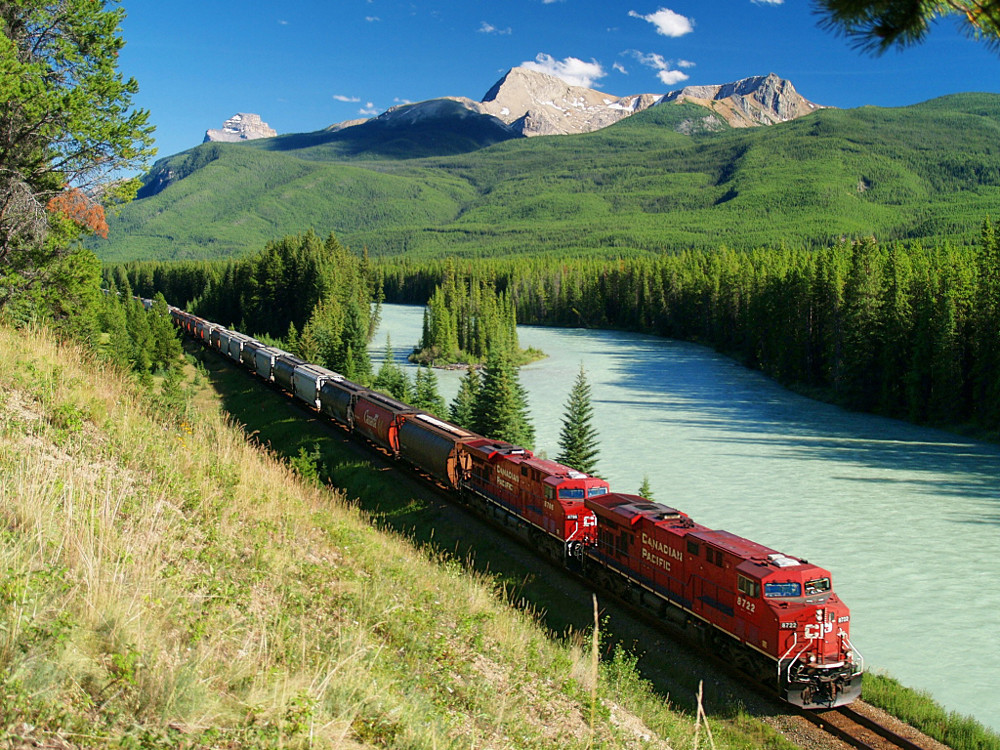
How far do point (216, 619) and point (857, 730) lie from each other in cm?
1705

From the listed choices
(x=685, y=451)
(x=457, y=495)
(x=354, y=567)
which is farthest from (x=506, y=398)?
(x=354, y=567)

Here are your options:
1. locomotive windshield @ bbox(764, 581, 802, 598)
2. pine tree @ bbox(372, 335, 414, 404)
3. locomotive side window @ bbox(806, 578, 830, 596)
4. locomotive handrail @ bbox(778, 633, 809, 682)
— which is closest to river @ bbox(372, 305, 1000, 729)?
locomotive side window @ bbox(806, 578, 830, 596)

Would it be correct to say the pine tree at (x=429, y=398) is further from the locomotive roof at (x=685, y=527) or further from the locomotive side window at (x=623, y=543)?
the locomotive side window at (x=623, y=543)

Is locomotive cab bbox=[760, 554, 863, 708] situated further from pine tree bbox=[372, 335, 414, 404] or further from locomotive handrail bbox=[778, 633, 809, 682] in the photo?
pine tree bbox=[372, 335, 414, 404]

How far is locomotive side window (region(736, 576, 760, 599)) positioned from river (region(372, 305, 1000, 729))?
8032 mm

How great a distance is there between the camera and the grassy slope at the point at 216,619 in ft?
18.7

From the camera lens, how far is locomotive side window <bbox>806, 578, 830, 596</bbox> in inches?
742

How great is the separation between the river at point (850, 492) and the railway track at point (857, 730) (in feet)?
18.4

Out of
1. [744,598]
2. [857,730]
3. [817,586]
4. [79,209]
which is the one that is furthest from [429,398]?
[857,730]

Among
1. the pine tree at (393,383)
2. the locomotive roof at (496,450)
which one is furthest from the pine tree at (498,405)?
the pine tree at (393,383)

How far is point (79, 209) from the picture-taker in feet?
71.8

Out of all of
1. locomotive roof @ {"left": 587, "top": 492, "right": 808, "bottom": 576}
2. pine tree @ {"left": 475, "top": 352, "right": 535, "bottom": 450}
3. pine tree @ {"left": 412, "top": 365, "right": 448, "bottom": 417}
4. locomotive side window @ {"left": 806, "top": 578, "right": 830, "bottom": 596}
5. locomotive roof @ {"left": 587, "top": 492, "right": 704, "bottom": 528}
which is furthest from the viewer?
pine tree @ {"left": 412, "top": 365, "right": 448, "bottom": 417}

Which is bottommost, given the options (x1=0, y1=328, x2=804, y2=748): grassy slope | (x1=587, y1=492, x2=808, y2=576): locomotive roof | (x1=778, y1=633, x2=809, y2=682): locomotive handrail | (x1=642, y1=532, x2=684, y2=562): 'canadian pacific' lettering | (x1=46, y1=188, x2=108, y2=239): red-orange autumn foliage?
(x1=778, y1=633, x2=809, y2=682): locomotive handrail

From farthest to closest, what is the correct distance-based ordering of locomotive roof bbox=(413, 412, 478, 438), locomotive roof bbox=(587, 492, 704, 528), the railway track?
locomotive roof bbox=(413, 412, 478, 438), locomotive roof bbox=(587, 492, 704, 528), the railway track
